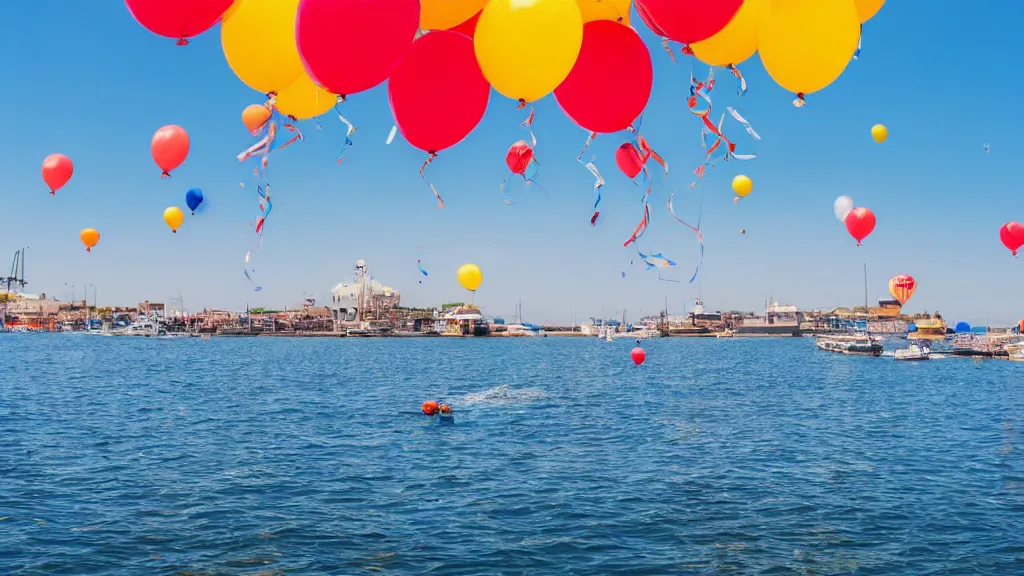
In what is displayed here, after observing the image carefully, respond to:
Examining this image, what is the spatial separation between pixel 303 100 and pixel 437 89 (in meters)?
1.15

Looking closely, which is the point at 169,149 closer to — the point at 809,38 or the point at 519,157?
the point at 519,157

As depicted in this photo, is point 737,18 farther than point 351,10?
Yes

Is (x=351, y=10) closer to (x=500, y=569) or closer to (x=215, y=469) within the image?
(x=500, y=569)

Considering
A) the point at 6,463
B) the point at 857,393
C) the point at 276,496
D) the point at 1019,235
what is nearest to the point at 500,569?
the point at 276,496

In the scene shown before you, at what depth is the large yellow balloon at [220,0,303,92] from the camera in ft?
12.4

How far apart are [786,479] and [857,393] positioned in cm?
3169

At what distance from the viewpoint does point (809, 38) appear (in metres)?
3.92

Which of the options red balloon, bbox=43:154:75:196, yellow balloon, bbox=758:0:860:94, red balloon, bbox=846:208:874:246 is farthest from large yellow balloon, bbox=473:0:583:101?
red balloon, bbox=846:208:874:246

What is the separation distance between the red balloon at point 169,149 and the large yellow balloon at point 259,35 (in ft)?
9.19

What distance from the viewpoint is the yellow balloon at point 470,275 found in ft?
27.2

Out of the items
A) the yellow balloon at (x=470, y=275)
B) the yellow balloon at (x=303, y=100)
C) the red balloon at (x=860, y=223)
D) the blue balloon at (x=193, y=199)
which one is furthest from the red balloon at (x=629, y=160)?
the red balloon at (x=860, y=223)

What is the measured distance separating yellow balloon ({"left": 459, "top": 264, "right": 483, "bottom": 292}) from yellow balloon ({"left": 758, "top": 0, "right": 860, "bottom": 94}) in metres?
4.76

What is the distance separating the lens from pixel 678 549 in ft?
48.2

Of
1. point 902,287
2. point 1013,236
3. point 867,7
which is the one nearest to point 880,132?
point 867,7
